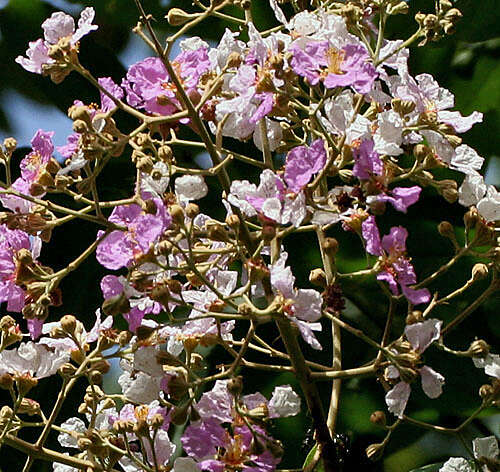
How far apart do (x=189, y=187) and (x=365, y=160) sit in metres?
0.14

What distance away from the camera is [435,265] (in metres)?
1.21

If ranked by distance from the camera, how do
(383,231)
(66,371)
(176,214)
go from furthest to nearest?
(383,231) < (66,371) < (176,214)

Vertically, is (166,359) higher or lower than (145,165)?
lower

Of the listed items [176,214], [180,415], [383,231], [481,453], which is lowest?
[383,231]

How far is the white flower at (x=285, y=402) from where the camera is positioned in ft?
2.24

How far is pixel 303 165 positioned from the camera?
660 mm

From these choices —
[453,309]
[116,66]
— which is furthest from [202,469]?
[116,66]

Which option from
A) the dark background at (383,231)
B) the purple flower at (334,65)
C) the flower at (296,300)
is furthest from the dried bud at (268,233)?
the dark background at (383,231)

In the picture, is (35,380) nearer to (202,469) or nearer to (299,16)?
(202,469)

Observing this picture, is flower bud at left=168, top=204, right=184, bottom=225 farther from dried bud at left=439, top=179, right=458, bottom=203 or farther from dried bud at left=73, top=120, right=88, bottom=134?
dried bud at left=439, top=179, right=458, bottom=203

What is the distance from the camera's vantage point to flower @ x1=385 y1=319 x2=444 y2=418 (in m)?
0.68

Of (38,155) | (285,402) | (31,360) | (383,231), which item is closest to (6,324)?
(31,360)

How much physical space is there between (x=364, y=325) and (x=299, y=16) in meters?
0.59

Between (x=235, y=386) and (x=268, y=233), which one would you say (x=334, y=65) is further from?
(x=235, y=386)
